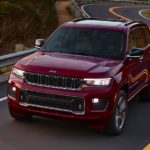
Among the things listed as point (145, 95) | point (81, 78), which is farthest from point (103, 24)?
point (81, 78)

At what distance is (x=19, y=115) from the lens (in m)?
9.56

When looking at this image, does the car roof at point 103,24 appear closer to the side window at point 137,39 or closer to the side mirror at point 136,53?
the side window at point 137,39

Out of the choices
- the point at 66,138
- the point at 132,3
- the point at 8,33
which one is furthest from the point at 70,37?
the point at 132,3

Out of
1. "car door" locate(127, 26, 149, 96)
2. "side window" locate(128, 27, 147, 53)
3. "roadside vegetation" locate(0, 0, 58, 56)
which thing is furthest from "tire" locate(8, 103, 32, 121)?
"roadside vegetation" locate(0, 0, 58, 56)

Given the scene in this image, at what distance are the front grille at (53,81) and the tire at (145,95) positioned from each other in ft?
11.0

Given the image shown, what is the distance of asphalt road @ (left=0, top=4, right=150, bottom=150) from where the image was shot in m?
8.57

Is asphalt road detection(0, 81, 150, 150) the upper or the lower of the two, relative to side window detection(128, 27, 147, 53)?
lower

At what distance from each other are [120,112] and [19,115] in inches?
67.3

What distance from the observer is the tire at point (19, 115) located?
9.41 m

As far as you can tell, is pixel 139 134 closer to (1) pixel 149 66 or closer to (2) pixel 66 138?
(2) pixel 66 138

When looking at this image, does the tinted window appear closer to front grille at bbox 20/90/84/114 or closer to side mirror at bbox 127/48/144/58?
side mirror at bbox 127/48/144/58

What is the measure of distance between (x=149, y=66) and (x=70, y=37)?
6.96 ft

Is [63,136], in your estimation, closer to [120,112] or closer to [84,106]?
[84,106]

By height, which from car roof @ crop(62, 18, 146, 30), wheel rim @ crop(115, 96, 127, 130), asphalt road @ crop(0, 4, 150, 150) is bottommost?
asphalt road @ crop(0, 4, 150, 150)
